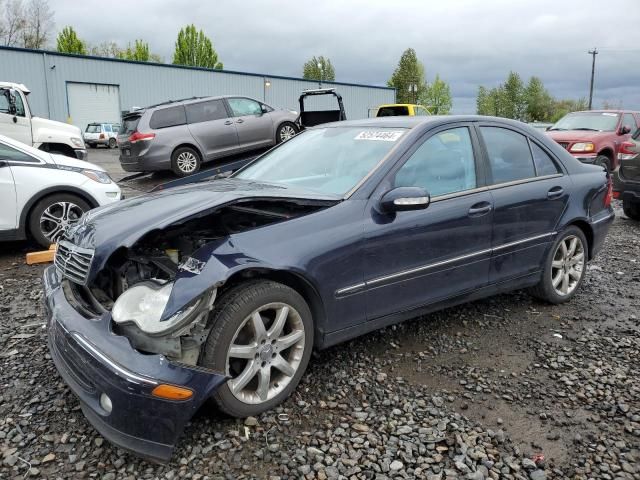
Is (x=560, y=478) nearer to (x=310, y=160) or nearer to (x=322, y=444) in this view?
(x=322, y=444)

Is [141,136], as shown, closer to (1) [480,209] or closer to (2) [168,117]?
(2) [168,117]

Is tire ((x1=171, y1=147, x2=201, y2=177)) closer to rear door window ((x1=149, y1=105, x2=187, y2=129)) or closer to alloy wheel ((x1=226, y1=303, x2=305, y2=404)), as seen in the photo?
rear door window ((x1=149, y1=105, x2=187, y2=129))

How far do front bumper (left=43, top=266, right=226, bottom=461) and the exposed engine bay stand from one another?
104 mm

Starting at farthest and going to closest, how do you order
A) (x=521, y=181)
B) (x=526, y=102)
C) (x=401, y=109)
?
(x=526, y=102) → (x=401, y=109) → (x=521, y=181)

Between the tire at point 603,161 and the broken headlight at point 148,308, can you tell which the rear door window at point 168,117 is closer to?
the tire at point 603,161

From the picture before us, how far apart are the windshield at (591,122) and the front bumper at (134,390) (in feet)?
40.2

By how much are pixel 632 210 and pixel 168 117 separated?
924cm

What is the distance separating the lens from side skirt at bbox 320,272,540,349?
120 inches

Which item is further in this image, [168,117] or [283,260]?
[168,117]

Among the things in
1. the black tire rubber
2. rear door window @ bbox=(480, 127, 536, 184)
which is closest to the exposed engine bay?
rear door window @ bbox=(480, 127, 536, 184)

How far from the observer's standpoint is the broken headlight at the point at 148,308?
7.82 ft

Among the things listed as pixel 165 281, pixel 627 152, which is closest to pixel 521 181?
pixel 165 281

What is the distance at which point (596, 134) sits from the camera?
1160 cm

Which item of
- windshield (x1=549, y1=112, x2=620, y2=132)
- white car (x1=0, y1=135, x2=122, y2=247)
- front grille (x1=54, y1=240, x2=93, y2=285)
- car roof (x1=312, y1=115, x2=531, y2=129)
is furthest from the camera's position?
windshield (x1=549, y1=112, x2=620, y2=132)
